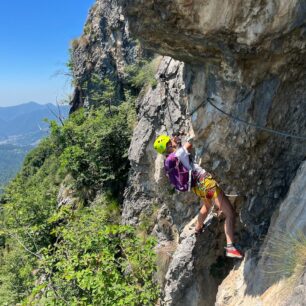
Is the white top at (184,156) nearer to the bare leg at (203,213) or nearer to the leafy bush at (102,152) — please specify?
the bare leg at (203,213)

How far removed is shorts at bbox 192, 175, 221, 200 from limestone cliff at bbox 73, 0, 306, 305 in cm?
42

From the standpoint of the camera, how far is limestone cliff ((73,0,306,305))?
5.95 metres

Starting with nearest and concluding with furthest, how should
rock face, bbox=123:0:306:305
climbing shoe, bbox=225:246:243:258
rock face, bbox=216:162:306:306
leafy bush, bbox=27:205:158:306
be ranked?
rock face, bbox=216:162:306:306 < rock face, bbox=123:0:306:305 < climbing shoe, bbox=225:246:243:258 < leafy bush, bbox=27:205:158:306

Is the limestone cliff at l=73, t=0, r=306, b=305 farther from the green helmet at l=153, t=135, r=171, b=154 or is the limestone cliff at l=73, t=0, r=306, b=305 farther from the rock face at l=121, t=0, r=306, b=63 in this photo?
the green helmet at l=153, t=135, r=171, b=154

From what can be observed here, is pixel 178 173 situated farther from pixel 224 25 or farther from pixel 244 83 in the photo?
pixel 224 25

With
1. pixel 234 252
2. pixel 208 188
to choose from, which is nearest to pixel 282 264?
pixel 234 252

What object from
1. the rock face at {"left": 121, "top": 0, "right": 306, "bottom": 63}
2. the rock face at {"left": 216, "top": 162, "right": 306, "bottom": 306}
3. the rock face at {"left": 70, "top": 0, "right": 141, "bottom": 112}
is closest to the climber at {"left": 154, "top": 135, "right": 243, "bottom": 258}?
the rock face at {"left": 216, "top": 162, "right": 306, "bottom": 306}

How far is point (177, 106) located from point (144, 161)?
328 cm

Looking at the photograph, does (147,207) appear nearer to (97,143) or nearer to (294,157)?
(97,143)

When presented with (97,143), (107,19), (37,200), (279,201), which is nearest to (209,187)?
(279,201)

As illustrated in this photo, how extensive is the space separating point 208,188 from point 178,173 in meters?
0.80

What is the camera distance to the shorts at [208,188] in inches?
345

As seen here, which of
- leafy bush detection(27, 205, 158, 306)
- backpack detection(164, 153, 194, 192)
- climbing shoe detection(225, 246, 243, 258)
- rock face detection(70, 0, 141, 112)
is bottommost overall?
leafy bush detection(27, 205, 158, 306)

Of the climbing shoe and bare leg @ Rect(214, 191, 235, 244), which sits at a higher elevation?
bare leg @ Rect(214, 191, 235, 244)
